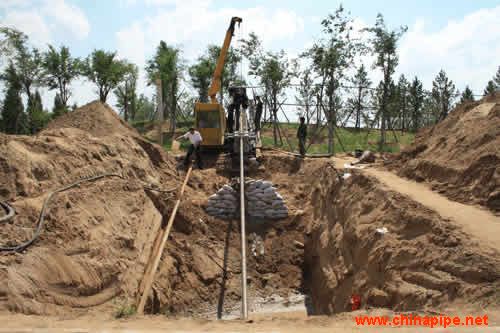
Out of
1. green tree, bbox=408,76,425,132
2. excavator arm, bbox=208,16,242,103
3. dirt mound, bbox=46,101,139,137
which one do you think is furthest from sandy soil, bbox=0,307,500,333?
green tree, bbox=408,76,425,132

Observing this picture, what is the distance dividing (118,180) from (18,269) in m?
4.67

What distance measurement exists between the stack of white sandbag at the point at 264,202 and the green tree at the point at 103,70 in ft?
72.6

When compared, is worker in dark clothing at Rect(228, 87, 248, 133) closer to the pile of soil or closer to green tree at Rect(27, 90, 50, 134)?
the pile of soil

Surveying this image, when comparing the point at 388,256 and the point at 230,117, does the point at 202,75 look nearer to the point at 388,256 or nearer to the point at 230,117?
the point at 230,117

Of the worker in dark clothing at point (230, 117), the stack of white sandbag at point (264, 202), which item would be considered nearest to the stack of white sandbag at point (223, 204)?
the stack of white sandbag at point (264, 202)

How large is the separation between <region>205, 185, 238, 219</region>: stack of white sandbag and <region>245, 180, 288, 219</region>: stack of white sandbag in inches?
20.9

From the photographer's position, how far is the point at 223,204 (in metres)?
14.1

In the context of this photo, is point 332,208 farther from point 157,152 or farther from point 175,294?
point 157,152

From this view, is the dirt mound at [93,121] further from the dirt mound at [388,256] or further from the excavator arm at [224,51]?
the dirt mound at [388,256]

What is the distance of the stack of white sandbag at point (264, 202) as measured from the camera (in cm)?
1425

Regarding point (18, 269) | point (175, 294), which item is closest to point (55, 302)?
point (18, 269)

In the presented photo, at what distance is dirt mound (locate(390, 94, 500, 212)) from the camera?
29.6ft

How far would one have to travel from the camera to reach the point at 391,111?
31891 mm

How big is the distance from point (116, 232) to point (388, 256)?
17.0 feet
